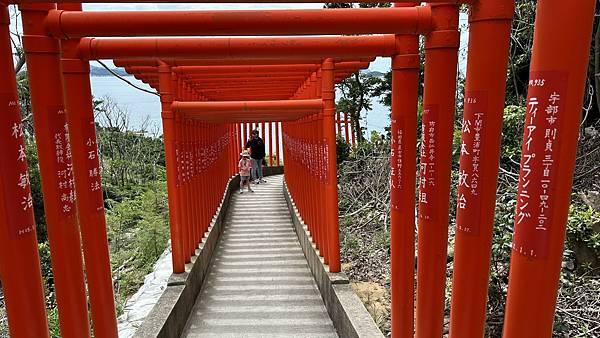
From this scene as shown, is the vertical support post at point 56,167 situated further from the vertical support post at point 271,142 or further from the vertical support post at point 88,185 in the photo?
the vertical support post at point 271,142

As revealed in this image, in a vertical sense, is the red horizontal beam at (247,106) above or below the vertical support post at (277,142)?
above

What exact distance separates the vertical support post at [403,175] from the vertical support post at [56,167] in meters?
2.03

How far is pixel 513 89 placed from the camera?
800 cm

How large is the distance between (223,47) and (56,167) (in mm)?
1259

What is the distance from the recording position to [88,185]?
10.4 feet

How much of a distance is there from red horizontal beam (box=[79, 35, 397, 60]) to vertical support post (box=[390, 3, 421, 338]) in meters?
0.18

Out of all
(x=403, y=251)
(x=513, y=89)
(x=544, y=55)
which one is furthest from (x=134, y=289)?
(x=513, y=89)

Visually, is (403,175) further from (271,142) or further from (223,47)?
(271,142)

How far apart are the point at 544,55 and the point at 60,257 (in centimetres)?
267

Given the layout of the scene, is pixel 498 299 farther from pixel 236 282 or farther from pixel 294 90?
pixel 294 90

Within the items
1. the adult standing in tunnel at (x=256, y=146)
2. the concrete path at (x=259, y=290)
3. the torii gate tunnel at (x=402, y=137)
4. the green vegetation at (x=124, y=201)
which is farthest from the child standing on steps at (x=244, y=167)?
the torii gate tunnel at (x=402, y=137)

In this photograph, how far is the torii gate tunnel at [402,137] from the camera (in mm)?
1700

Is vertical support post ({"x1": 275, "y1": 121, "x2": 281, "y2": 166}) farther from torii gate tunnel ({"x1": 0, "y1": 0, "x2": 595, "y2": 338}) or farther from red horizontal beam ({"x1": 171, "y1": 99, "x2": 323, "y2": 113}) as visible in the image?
torii gate tunnel ({"x1": 0, "y1": 0, "x2": 595, "y2": 338})

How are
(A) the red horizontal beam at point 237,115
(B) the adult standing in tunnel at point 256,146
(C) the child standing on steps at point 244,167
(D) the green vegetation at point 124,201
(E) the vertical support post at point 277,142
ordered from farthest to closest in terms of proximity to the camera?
1. (E) the vertical support post at point 277,142
2. (B) the adult standing in tunnel at point 256,146
3. (C) the child standing on steps at point 244,167
4. (D) the green vegetation at point 124,201
5. (A) the red horizontal beam at point 237,115
